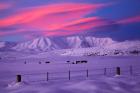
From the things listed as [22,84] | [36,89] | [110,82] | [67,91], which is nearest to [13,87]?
[22,84]

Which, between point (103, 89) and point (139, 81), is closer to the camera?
point (103, 89)

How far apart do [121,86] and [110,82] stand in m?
1.46

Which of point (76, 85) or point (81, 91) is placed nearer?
point (81, 91)

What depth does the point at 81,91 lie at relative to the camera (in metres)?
20.1

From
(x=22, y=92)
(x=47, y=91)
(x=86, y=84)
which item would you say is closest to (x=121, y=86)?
(x=86, y=84)

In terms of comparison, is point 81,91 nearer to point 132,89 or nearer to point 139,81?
point 132,89

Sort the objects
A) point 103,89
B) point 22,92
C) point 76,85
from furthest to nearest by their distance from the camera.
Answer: point 76,85, point 103,89, point 22,92

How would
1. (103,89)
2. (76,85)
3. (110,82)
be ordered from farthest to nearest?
1. (110,82)
2. (76,85)
3. (103,89)

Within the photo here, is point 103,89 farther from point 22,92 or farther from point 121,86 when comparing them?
point 22,92

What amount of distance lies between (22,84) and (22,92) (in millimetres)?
3935

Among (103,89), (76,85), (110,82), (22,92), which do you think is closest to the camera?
(22,92)

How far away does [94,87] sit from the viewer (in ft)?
70.4

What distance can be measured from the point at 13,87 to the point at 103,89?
7.53 meters

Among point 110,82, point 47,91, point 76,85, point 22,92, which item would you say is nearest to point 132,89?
point 110,82
